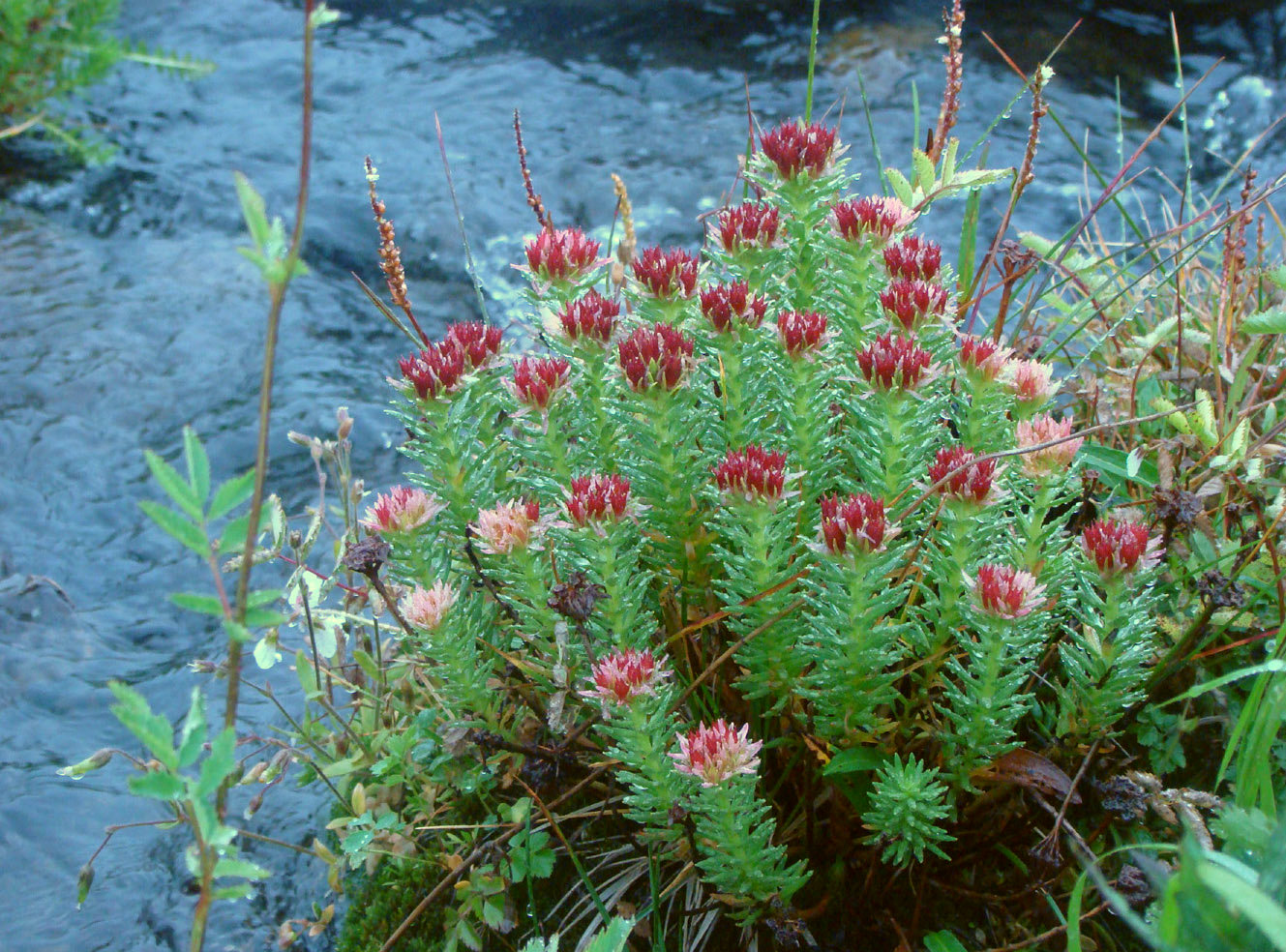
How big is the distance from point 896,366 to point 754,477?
1.18 ft

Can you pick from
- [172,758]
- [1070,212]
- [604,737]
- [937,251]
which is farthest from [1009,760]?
[1070,212]

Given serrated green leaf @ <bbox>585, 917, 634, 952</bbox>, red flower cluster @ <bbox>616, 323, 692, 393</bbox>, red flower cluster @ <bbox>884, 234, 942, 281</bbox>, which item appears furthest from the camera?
red flower cluster @ <bbox>884, 234, 942, 281</bbox>

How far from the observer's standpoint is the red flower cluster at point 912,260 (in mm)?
2293

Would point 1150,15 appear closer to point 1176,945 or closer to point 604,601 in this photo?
point 604,601

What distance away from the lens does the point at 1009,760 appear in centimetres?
207

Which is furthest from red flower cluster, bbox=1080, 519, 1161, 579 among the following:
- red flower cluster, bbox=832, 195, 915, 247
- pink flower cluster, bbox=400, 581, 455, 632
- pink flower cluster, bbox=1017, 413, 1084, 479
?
pink flower cluster, bbox=400, 581, 455, 632

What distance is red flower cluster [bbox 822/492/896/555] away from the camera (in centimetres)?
178

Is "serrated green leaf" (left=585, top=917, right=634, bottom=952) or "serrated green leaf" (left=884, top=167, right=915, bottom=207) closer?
"serrated green leaf" (left=585, top=917, right=634, bottom=952)

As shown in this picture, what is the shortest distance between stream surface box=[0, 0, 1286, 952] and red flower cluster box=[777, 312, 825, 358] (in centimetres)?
220

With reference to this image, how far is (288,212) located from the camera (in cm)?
679

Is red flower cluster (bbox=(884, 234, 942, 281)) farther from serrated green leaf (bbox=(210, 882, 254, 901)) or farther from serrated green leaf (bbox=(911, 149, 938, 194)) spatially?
serrated green leaf (bbox=(210, 882, 254, 901))

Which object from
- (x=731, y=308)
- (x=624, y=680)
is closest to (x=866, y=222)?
(x=731, y=308)

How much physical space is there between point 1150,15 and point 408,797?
8.73 m

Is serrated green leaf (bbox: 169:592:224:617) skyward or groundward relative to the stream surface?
skyward
